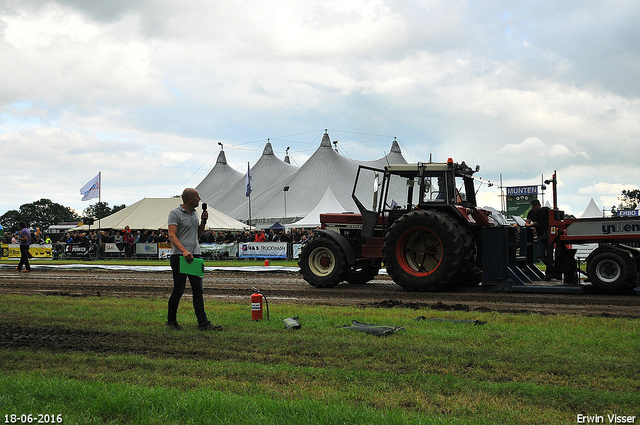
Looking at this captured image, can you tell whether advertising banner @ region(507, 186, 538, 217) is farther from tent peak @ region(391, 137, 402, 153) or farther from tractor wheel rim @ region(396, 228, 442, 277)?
tractor wheel rim @ region(396, 228, 442, 277)

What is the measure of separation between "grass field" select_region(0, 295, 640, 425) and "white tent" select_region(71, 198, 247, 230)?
2889 cm

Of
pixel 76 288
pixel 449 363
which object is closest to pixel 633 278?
pixel 449 363

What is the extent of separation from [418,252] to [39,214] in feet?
348

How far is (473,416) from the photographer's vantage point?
3.60 m

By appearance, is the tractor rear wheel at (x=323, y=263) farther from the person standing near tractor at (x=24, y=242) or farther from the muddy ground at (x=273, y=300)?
the person standing near tractor at (x=24, y=242)

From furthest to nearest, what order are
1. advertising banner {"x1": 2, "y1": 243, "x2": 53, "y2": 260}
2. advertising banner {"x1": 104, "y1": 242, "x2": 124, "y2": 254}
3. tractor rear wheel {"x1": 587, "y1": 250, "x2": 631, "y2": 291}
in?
advertising banner {"x1": 2, "y1": 243, "x2": 53, "y2": 260} < advertising banner {"x1": 104, "y1": 242, "x2": 124, "y2": 254} < tractor rear wheel {"x1": 587, "y1": 250, "x2": 631, "y2": 291}

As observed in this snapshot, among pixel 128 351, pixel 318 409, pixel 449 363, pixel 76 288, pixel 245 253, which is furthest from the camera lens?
pixel 245 253

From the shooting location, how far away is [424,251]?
11.5 meters

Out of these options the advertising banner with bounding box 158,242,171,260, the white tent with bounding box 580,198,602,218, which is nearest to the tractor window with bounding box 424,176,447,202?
the advertising banner with bounding box 158,242,171,260

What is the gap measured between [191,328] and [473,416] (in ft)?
13.8

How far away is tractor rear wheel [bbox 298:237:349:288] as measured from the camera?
12.3 meters

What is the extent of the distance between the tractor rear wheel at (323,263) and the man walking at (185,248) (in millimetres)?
5593

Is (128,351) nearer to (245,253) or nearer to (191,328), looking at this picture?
(191,328)

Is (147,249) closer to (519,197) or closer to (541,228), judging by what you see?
(541,228)
